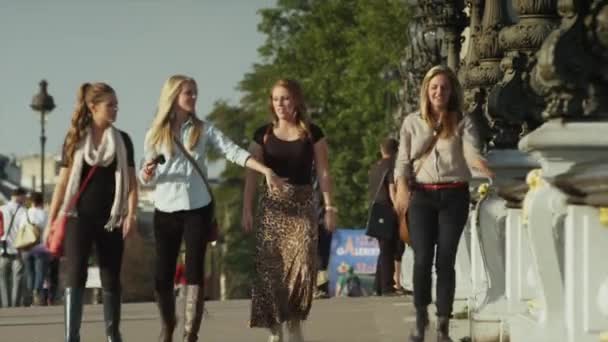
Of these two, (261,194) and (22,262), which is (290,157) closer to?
(261,194)

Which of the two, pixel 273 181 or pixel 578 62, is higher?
pixel 578 62

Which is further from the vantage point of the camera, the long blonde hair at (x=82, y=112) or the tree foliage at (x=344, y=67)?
the tree foliage at (x=344, y=67)

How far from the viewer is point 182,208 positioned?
1534 cm

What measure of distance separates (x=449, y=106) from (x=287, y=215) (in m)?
1.33

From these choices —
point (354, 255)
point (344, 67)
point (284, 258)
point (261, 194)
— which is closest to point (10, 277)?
point (284, 258)

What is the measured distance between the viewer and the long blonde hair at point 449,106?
15.3m

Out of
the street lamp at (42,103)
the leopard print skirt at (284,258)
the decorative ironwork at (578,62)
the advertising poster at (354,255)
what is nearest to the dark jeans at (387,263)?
the leopard print skirt at (284,258)

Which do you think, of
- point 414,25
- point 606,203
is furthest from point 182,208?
point 414,25

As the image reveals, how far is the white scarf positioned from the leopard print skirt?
1.03m

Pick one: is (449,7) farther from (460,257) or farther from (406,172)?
(406,172)

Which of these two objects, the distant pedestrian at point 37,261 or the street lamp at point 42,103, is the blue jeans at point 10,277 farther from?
the street lamp at point 42,103

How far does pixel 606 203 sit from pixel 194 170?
5.93 metres

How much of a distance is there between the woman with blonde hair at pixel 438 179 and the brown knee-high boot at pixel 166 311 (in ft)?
5.37

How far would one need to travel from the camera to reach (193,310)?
50.8 feet
